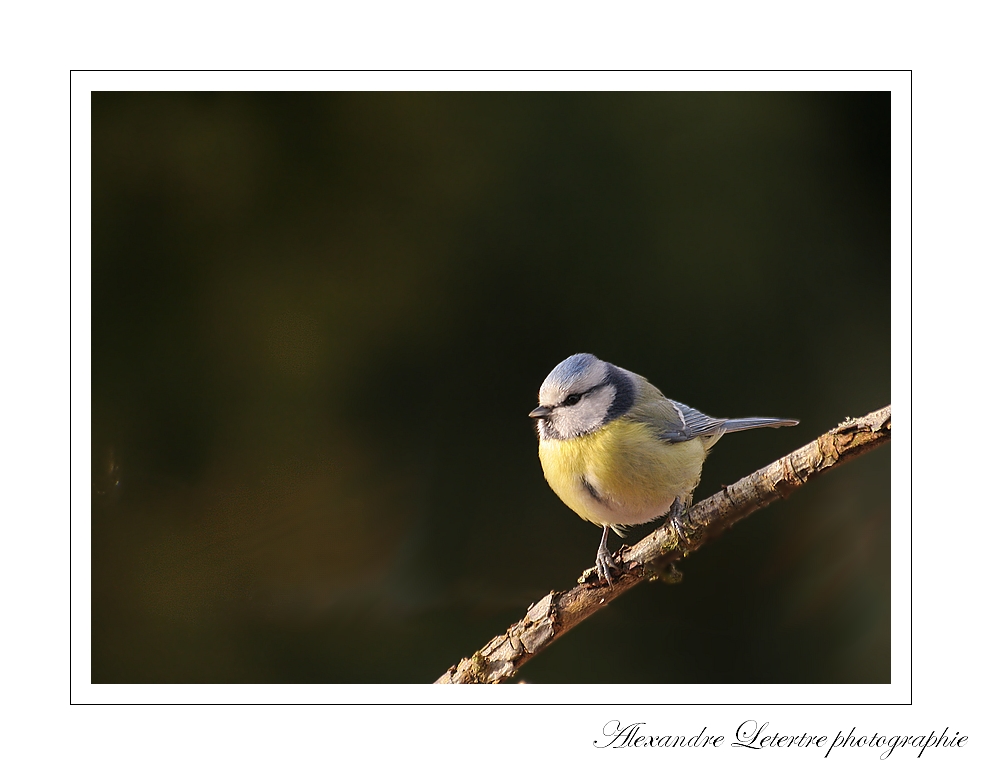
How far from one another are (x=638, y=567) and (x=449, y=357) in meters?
0.64

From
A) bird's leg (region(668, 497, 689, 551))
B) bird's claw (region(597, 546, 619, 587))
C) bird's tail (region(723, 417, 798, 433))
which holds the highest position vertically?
bird's tail (region(723, 417, 798, 433))

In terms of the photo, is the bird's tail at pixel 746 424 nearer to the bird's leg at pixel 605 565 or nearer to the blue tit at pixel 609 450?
the blue tit at pixel 609 450

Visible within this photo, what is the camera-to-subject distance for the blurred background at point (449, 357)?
1304 millimetres

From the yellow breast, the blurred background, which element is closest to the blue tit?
the yellow breast

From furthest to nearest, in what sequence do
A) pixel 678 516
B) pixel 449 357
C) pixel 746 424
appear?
pixel 449 357 → pixel 746 424 → pixel 678 516

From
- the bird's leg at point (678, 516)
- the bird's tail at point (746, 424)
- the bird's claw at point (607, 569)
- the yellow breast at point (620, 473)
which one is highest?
the bird's tail at point (746, 424)

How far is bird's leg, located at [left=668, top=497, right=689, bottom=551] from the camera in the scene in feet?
3.59

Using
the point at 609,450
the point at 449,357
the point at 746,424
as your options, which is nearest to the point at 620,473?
the point at 609,450

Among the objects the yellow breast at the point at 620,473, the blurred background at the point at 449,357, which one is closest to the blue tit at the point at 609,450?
the yellow breast at the point at 620,473

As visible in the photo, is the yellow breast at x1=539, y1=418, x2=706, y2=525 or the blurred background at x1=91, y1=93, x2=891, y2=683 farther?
the blurred background at x1=91, y1=93, x2=891, y2=683

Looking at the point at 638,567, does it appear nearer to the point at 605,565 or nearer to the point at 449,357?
the point at 605,565

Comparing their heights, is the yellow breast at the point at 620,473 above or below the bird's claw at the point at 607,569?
above

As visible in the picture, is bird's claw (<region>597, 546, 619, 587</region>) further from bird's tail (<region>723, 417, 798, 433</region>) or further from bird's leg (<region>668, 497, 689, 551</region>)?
bird's tail (<region>723, 417, 798, 433</region>)

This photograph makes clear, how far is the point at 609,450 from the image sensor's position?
1.14m
